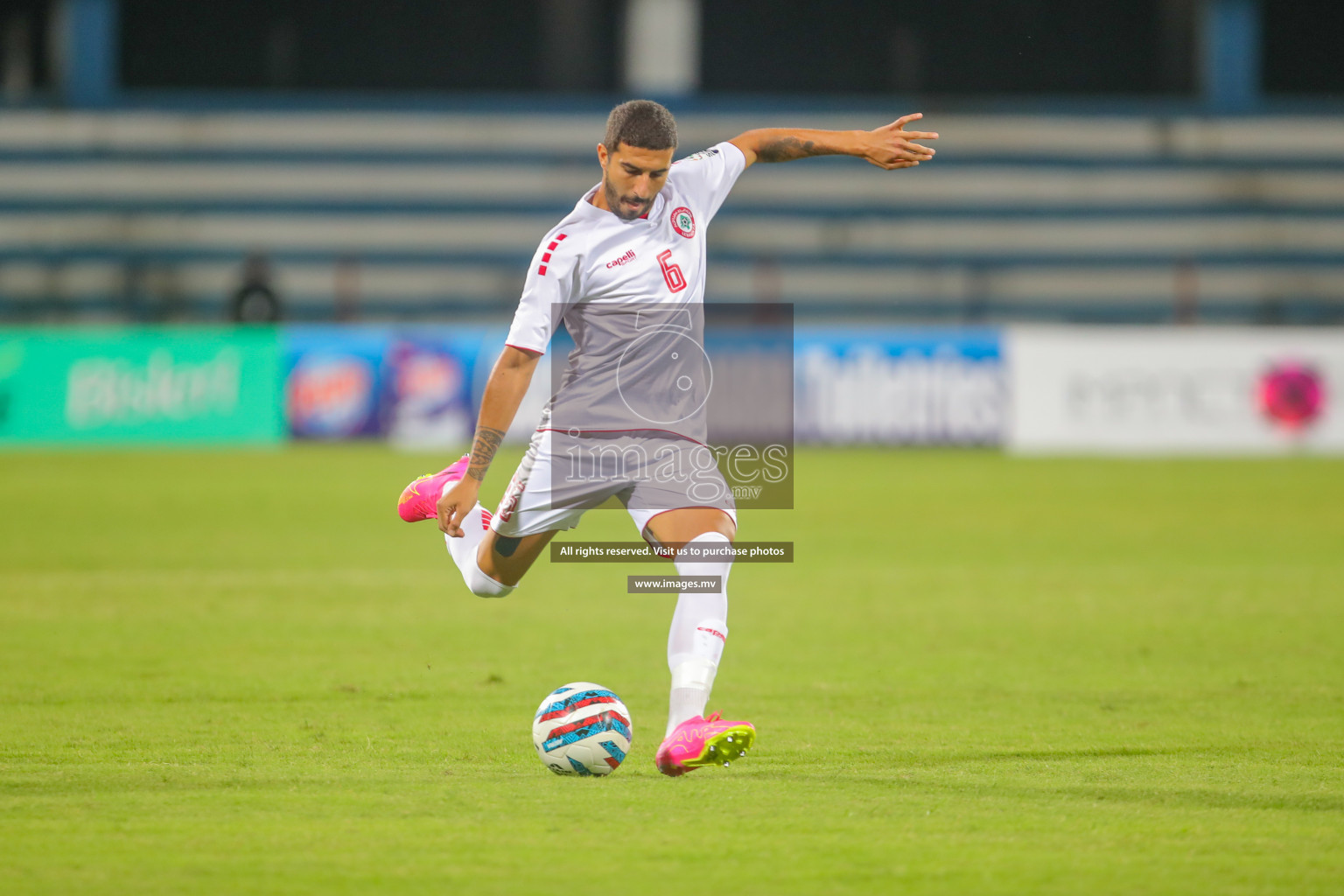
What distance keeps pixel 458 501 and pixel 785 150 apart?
1792 mm

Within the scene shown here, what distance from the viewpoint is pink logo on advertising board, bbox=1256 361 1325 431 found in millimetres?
18984

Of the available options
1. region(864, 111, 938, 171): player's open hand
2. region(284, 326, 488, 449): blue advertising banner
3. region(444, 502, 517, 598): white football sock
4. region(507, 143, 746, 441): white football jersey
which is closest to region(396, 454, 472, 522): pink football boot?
region(444, 502, 517, 598): white football sock

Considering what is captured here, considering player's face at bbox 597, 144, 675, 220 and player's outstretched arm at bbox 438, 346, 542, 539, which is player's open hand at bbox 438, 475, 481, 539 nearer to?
player's outstretched arm at bbox 438, 346, 542, 539

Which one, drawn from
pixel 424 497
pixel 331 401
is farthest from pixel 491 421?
pixel 331 401

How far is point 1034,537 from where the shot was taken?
40.8 feet

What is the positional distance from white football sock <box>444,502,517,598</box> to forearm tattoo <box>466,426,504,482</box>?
1.29 feet

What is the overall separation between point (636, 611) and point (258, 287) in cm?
1392

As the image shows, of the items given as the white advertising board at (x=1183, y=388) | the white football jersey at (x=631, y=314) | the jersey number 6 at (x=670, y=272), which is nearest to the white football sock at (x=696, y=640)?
the white football jersey at (x=631, y=314)

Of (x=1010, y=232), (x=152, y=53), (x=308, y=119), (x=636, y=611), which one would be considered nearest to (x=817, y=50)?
(x=1010, y=232)

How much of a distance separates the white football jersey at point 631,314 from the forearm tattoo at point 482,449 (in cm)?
25

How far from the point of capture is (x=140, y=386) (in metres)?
19.2

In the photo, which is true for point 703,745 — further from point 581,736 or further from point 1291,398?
point 1291,398

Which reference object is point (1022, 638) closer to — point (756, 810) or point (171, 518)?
point (756, 810)

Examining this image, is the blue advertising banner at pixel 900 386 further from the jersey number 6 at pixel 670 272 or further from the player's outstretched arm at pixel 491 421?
the player's outstretched arm at pixel 491 421
